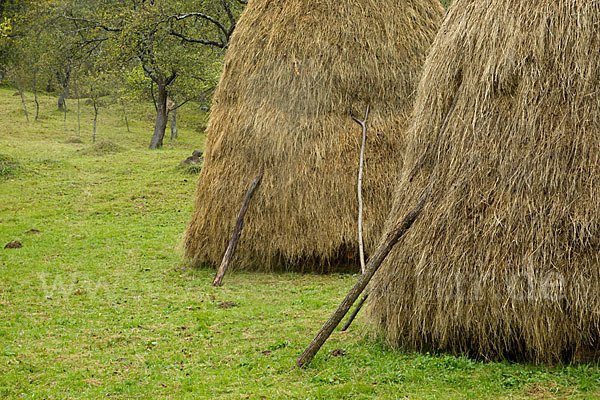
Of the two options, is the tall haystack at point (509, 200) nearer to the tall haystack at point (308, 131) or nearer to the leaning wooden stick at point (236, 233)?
the tall haystack at point (308, 131)

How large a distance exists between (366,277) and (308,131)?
18.7 feet

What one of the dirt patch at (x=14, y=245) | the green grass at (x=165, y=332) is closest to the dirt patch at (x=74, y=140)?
the green grass at (x=165, y=332)

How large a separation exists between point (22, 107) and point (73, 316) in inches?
1301

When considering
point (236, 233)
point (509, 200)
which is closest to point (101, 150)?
point (236, 233)

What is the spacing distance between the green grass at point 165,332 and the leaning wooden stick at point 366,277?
7.1 inches

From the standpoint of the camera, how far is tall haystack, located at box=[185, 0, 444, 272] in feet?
38.1

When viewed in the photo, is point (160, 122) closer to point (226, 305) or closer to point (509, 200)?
point (226, 305)

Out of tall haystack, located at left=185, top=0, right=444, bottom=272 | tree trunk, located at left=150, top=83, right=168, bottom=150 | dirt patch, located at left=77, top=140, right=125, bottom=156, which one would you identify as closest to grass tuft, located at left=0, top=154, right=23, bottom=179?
dirt patch, located at left=77, top=140, right=125, bottom=156

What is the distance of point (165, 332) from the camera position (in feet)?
28.6

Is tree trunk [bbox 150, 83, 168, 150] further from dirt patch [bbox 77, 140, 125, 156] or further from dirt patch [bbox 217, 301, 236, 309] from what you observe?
dirt patch [bbox 217, 301, 236, 309]

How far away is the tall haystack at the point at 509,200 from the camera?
598 cm

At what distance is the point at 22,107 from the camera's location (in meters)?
39.2

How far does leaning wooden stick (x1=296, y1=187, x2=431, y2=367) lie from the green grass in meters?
0.18

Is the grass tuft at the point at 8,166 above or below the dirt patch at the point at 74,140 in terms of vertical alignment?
below
